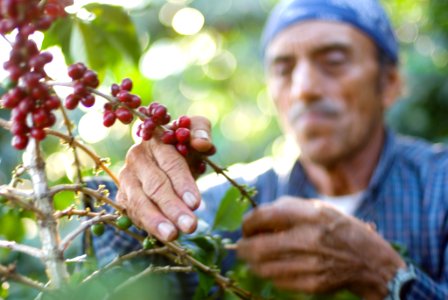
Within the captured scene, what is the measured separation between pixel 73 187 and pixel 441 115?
230 cm

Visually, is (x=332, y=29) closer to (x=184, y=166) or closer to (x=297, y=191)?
(x=297, y=191)

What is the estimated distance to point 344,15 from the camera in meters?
1.71

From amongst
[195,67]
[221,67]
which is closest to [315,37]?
[195,67]

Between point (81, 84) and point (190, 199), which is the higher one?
point (81, 84)

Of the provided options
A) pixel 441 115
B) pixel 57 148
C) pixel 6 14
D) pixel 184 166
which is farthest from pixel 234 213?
pixel 441 115

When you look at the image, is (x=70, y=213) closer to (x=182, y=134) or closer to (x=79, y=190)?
(x=79, y=190)

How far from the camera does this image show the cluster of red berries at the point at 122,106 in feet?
1.98

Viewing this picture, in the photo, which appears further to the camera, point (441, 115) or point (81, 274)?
point (441, 115)

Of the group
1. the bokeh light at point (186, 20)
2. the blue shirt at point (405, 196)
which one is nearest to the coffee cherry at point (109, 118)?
the blue shirt at point (405, 196)

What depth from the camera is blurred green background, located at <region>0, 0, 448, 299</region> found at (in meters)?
0.87

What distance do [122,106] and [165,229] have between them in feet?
0.42

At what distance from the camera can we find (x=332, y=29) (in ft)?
5.55

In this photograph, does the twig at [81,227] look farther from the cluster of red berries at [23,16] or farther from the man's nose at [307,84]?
the man's nose at [307,84]

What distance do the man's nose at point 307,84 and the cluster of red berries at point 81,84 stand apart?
42.9 inches
